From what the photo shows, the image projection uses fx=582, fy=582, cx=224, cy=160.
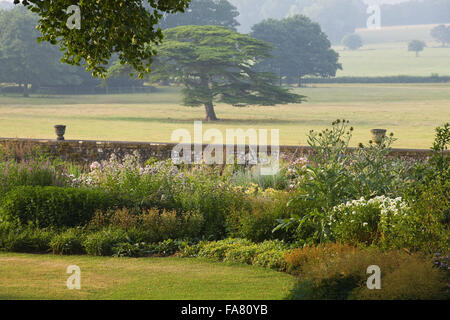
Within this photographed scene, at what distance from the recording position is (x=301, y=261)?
21.9 feet

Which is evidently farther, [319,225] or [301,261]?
[319,225]

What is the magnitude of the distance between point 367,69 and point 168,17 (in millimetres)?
47159

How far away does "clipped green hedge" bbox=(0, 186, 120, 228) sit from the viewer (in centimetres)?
877

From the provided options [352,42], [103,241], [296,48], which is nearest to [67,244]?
[103,241]

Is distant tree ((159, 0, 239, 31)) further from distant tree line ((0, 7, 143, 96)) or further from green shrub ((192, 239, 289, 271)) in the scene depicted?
green shrub ((192, 239, 289, 271))

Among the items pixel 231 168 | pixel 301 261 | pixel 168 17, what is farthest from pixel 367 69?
pixel 301 261

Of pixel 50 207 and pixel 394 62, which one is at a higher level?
pixel 394 62

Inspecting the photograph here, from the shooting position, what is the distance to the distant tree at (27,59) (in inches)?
2146

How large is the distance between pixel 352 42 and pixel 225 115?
98.6 metres

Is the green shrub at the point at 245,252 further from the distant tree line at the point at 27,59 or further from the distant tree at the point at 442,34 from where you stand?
the distant tree at the point at 442,34

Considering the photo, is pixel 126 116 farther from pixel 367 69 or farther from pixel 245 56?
pixel 367 69

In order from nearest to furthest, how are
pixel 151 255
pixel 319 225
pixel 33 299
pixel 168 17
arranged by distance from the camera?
pixel 33 299 < pixel 319 225 < pixel 151 255 < pixel 168 17

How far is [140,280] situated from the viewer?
6301 mm

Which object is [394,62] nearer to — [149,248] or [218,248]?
[149,248]
